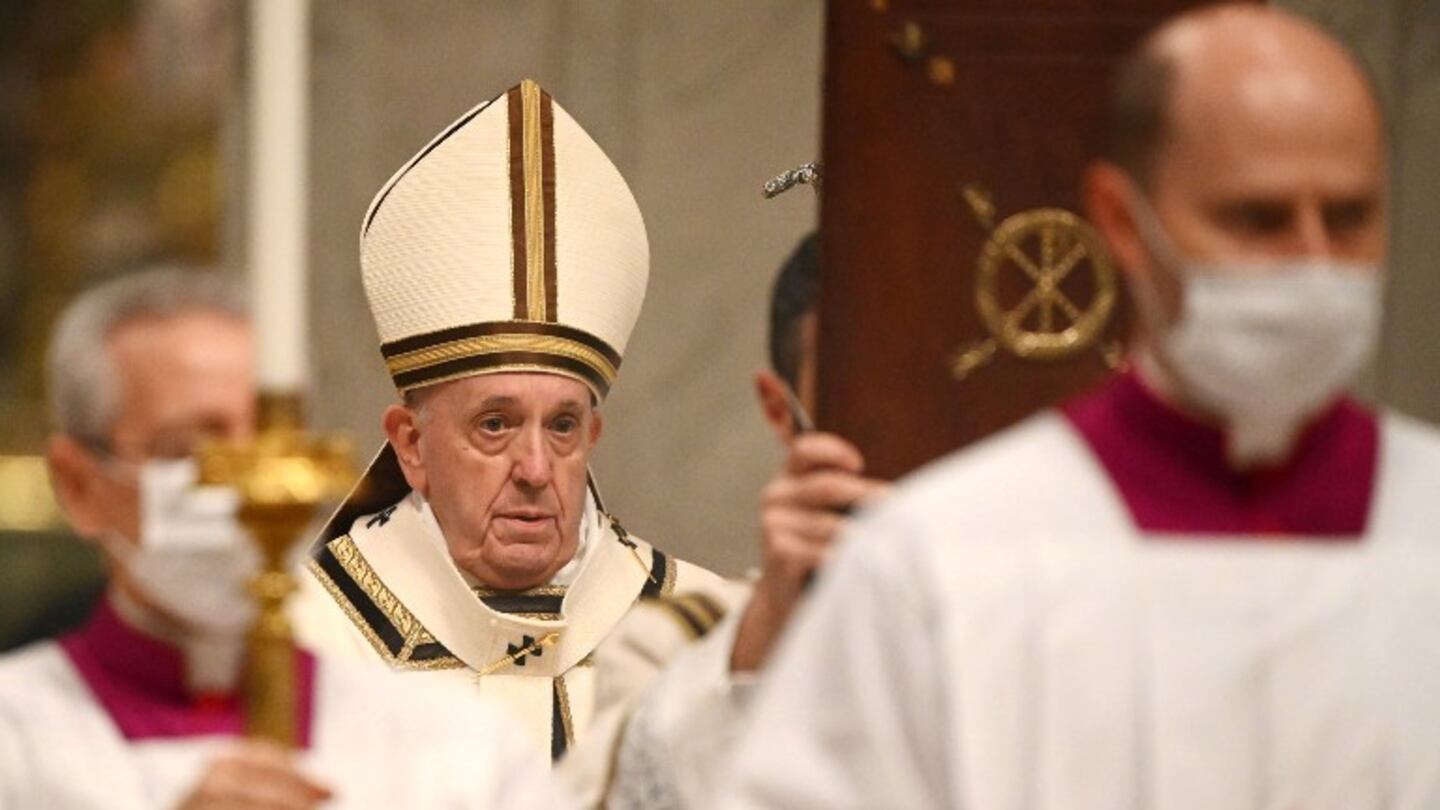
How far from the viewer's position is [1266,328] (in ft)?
11.8

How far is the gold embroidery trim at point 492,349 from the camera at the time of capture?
6195mm

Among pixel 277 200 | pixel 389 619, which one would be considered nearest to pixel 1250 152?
pixel 277 200

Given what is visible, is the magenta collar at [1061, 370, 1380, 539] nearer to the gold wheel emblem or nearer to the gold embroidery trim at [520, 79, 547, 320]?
the gold wheel emblem

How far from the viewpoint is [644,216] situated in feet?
25.5

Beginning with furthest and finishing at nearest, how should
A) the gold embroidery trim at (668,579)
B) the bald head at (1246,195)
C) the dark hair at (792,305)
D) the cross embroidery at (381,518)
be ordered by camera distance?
the gold embroidery trim at (668,579) → the cross embroidery at (381,518) → the dark hair at (792,305) → the bald head at (1246,195)

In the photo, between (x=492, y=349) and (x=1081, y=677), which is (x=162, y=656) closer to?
(x=1081, y=677)

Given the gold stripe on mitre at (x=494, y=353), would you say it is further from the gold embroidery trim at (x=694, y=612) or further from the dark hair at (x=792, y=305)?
the gold embroidery trim at (x=694, y=612)

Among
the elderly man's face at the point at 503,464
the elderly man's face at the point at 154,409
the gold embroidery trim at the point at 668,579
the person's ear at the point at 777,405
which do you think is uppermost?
the elderly man's face at the point at 154,409

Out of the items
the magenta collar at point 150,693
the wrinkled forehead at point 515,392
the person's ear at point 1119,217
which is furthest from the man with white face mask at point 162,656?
the wrinkled forehead at point 515,392

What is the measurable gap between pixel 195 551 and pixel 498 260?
8.56ft

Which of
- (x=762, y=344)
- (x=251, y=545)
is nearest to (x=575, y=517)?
(x=762, y=344)

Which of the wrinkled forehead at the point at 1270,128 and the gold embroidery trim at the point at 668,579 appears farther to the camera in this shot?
the gold embroidery trim at the point at 668,579

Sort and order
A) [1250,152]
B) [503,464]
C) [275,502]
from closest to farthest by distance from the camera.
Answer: [275,502]
[1250,152]
[503,464]

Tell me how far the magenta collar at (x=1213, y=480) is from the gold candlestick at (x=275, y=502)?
81 centimetres
